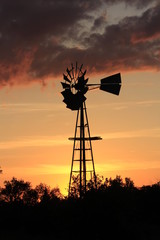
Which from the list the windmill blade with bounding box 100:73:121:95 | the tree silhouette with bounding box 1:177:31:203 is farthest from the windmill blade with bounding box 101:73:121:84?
the tree silhouette with bounding box 1:177:31:203

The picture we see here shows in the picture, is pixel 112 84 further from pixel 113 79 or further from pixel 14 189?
pixel 14 189

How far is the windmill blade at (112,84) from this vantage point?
175ft

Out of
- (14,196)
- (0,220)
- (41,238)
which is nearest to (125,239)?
(41,238)

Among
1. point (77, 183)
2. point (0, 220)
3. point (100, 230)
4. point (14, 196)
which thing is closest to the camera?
point (100, 230)

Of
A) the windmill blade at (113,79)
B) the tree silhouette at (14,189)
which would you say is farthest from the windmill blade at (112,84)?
the tree silhouette at (14,189)

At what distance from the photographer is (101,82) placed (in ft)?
179

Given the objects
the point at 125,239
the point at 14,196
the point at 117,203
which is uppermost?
the point at 14,196

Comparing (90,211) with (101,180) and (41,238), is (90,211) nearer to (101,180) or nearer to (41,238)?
(101,180)

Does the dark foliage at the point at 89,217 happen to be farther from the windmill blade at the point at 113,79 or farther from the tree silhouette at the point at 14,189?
the tree silhouette at the point at 14,189

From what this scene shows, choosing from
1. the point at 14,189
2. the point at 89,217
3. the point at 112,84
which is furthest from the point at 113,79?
the point at 14,189

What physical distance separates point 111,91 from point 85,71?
352 cm

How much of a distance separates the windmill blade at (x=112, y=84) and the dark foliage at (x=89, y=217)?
373 inches

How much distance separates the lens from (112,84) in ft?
177

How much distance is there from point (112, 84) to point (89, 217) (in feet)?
47.7
